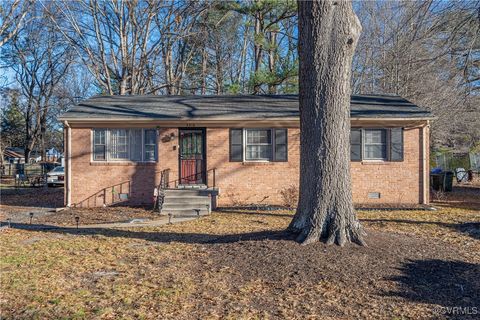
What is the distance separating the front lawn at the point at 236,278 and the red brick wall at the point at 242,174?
5.41 m

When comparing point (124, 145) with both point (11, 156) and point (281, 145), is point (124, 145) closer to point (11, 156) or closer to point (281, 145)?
point (281, 145)

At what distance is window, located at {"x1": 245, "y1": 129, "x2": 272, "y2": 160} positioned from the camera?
13.1 metres

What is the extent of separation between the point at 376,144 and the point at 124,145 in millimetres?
9020

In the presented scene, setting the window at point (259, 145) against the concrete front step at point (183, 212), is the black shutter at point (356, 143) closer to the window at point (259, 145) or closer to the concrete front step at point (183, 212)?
the window at point (259, 145)

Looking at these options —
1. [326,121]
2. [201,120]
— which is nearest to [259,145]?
[201,120]

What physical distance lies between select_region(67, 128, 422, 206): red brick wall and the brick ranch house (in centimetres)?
3

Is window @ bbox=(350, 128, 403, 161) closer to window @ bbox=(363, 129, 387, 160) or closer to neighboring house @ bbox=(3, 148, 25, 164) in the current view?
window @ bbox=(363, 129, 387, 160)

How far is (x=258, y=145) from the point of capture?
13.1 m

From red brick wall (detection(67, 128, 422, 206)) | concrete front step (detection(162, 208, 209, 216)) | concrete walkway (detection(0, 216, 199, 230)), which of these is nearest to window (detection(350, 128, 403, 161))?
red brick wall (detection(67, 128, 422, 206))

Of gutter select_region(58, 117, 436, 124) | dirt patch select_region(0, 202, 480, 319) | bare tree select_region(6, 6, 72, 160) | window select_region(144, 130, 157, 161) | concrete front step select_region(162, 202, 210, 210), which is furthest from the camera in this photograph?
bare tree select_region(6, 6, 72, 160)

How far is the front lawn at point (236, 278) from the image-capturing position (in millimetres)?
3963

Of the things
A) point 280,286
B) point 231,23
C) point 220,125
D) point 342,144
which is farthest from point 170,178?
point 231,23

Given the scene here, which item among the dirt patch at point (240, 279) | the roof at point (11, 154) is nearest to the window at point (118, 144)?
the dirt patch at point (240, 279)

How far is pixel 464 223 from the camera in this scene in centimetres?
948
